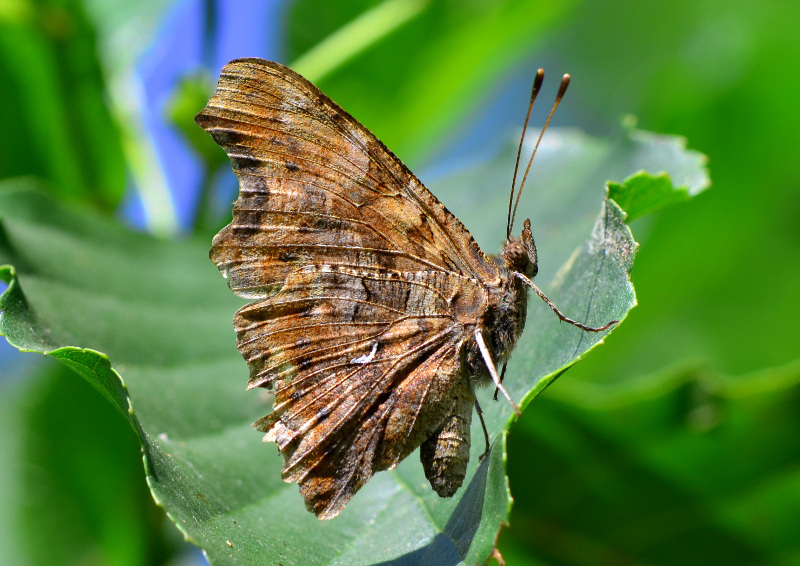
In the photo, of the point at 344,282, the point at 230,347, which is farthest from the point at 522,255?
the point at 230,347

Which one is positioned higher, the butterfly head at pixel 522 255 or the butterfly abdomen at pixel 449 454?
the butterfly head at pixel 522 255

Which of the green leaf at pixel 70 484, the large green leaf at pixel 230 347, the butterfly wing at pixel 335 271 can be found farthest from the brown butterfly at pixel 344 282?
the green leaf at pixel 70 484

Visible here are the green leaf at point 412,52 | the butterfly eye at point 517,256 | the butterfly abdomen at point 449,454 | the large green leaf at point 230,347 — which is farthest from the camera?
the green leaf at point 412,52

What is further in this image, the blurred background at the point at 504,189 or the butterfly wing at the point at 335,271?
the blurred background at the point at 504,189

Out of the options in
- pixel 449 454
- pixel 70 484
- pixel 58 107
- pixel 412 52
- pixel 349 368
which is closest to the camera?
pixel 449 454

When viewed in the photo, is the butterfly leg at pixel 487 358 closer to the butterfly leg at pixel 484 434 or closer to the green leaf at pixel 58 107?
the butterfly leg at pixel 484 434

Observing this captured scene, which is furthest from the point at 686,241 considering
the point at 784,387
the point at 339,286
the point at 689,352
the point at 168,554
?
the point at 168,554

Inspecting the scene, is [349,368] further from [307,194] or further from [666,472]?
[666,472]

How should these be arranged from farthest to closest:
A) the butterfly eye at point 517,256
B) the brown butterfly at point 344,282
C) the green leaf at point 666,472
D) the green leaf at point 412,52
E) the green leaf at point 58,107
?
the green leaf at point 412,52 < the green leaf at point 58,107 < the green leaf at point 666,472 < the butterfly eye at point 517,256 < the brown butterfly at point 344,282

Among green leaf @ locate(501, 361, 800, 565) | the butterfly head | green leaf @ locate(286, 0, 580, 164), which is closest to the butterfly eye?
the butterfly head
